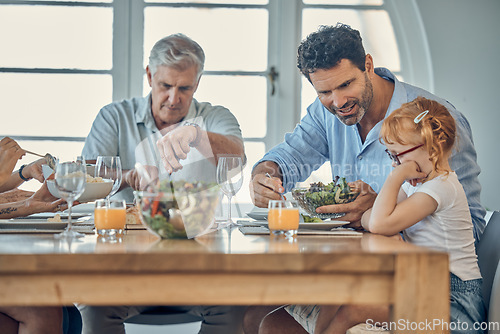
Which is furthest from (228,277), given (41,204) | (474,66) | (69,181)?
(474,66)

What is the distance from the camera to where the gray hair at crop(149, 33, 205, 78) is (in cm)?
262

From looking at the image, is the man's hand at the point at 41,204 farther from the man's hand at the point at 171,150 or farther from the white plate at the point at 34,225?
the man's hand at the point at 171,150

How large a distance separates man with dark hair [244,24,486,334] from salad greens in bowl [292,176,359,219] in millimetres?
22

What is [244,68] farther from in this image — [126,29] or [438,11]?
[438,11]

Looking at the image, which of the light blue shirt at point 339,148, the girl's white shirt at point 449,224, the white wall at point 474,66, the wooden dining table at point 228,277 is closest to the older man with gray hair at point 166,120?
the light blue shirt at point 339,148

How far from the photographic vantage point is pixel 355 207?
5.59ft

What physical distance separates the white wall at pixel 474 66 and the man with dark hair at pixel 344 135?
1.02 meters

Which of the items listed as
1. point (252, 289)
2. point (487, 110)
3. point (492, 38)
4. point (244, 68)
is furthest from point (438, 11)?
point (252, 289)

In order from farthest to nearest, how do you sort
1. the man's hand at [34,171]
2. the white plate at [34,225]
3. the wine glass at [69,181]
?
the man's hand at [34,171] → the white plate at [34,225] → the wine glass at [69,181]

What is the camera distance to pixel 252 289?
959 mm

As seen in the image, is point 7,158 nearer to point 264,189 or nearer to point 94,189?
point 94,189

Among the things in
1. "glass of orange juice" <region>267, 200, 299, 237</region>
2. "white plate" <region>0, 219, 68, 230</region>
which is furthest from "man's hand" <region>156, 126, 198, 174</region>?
"glass of orange juice" <region>267, 200, 299, 237</region>

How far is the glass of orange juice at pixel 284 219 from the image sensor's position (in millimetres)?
1331

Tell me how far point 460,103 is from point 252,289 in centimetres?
261
